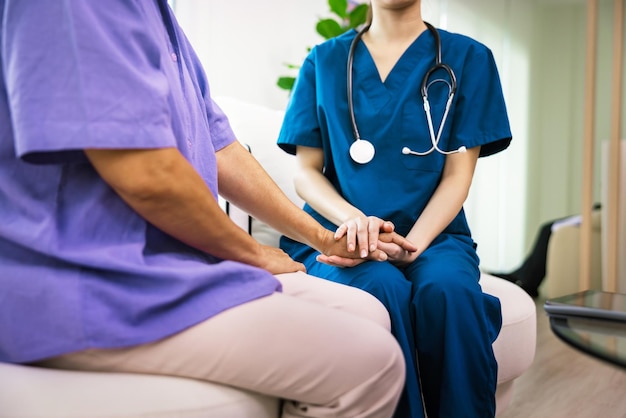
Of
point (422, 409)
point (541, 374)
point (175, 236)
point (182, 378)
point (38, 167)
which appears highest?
point (38, 167)

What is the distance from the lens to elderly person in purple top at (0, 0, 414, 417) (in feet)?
2.32

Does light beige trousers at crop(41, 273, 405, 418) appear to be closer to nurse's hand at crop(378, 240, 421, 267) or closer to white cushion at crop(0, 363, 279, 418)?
white cushion at crop(0, 363, 279, 418)

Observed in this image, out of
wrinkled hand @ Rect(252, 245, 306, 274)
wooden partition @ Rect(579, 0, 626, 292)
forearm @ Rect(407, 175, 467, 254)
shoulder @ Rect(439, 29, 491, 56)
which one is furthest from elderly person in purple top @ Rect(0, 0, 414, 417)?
wooden partition @ Rect(579, 0, 626, 292)

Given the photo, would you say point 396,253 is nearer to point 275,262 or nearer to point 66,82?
point 275,262

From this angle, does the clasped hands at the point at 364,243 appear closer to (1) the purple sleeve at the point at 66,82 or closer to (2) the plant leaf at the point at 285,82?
(1) the purple sleeve at the point at 66,82

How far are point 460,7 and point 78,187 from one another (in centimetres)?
388

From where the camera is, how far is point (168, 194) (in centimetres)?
77

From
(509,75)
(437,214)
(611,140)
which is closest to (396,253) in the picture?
(437,214)

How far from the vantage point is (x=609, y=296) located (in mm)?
1128

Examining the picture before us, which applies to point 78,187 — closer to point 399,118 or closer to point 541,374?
point 399,118

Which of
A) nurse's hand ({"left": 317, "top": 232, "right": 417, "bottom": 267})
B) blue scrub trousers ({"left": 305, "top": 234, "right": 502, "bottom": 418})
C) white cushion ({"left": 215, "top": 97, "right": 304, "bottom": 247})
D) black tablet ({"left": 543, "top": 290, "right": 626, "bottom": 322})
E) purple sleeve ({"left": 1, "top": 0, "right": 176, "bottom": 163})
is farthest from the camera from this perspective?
white cushion ({"left": 215, "top": 97, "right": 304, "bottom": 247})

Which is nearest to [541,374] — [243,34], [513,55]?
[243,34]

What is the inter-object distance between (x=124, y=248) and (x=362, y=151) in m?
0.72

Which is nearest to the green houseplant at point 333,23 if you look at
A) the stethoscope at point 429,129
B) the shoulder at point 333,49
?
the shoulder at point 333,49
